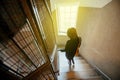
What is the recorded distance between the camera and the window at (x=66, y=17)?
4.95 m

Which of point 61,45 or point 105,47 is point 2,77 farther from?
point 61,45

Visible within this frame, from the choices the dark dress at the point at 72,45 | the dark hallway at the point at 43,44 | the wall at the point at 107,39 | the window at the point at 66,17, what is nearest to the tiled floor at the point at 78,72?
the dark hallway at the point at 43,44

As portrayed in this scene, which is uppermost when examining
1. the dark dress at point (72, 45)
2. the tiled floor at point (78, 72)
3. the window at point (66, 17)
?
the window at point (66, 17)

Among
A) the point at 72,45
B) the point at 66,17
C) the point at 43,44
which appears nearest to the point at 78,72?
the point at 72,45

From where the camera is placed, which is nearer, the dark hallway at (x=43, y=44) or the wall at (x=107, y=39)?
the dark hallway at (x=43, y=44)

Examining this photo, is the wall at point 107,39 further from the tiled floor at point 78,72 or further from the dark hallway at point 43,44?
the tiled floor at point 78,72

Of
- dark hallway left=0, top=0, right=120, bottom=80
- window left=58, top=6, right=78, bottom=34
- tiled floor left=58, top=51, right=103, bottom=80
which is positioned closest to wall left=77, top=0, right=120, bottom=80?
dark hallway left=0, top=0, right=120, bottom=80

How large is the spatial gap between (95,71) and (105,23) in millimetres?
1149

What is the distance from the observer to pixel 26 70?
4.87 ft

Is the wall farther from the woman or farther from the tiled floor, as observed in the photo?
the woman

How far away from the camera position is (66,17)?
5.21 metres

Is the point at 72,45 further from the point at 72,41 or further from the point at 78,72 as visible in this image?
the point at 78,72

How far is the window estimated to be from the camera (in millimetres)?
4946

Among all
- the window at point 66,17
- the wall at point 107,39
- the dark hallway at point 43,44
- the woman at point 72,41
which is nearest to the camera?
the dark hallway at point 43,44
